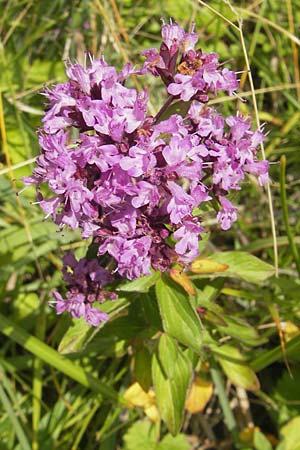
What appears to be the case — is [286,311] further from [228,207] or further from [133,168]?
[133,168]

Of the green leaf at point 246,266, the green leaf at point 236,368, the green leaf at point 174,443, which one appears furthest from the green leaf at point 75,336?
the green leaf at point 174,443

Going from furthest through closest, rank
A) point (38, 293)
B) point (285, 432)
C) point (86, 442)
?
1. point (38, 293)
2. point (86, 442)
3. point (285, 432)

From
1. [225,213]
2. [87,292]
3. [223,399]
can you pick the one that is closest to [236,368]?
[223,399]

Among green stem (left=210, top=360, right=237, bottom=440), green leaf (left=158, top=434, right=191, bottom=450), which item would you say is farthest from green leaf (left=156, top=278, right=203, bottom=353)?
green leaf (left=158, top=434, right=191, bottom=450)

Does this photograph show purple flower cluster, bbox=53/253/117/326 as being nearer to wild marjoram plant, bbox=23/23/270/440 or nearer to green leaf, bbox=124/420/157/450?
wild marjoram plant, bbox=23/23/270/440

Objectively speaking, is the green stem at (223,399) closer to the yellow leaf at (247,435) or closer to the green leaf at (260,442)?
the yellow leaf at (247,435)

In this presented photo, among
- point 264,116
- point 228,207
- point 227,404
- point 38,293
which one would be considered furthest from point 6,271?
point 264,116

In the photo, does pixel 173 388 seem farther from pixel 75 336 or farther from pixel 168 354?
pixel 75 336
